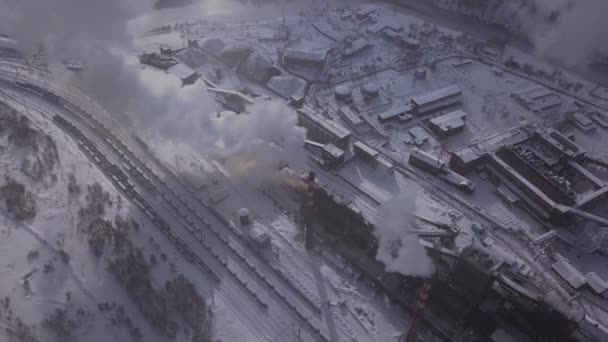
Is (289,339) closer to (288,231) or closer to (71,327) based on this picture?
(288,231)

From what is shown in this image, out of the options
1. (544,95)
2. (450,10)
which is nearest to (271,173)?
(544,95)

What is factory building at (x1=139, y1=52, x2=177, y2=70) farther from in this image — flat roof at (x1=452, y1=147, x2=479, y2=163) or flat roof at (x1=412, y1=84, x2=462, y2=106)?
flat roof at (x1=452, y1=147, x2=479, y2=163)

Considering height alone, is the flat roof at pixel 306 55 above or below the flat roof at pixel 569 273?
above

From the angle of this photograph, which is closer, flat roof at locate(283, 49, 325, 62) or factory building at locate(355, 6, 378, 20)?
flat roof at locate(283, 49, 325, 62)

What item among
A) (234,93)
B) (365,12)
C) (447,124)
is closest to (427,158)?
(447,124)

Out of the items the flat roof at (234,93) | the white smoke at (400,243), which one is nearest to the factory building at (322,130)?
the flat roof at (234,93)

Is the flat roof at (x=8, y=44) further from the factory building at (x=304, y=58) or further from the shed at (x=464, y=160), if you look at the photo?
the shed at (x=464, y=160)

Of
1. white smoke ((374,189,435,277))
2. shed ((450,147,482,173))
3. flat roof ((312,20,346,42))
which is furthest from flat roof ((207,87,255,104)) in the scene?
shed ((450,147,482,173))

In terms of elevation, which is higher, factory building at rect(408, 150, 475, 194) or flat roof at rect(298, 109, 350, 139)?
flat roof at rect(298, 109, 350, 139)
